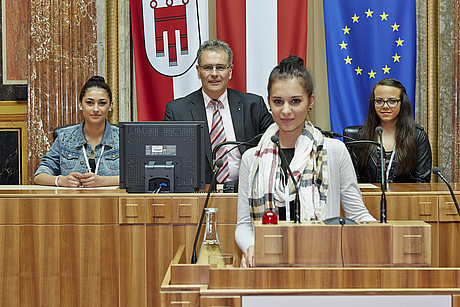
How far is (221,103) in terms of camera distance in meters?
4.29

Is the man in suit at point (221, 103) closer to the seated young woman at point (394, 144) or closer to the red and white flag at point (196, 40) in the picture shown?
the seated young woman at point (394, 144)

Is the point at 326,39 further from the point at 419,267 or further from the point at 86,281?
the point at 419,267

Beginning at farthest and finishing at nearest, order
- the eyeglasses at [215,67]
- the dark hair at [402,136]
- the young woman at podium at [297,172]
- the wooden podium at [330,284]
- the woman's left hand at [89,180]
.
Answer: the eyeglasses at [215,67], the dark hair at [402,136], the woman's left hand at [89,180], the young woman at podium at [297,172], the wooden podium at [330,284]

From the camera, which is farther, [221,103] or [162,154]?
[221,103]

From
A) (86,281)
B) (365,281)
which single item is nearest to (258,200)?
(365,281)

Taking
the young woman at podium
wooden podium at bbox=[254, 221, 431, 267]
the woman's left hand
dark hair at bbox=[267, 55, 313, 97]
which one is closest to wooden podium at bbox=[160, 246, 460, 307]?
wooden podium at bbox=[254, 221, 431, 267]

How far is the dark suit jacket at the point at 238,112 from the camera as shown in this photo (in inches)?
166

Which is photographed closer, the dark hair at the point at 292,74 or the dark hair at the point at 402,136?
the dark hair at the point at 292,74

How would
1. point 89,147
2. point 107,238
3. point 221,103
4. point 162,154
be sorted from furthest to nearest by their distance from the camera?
point 221,103 → point 89,147 → point 162,154 → point 107,238

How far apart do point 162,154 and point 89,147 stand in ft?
3.69

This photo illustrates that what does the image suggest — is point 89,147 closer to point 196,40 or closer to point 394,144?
point 196,40

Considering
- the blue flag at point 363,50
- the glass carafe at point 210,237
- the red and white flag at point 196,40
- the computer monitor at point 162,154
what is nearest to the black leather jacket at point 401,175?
the computer monitor at point 162,154

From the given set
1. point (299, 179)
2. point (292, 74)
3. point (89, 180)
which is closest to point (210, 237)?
point (299, 179)

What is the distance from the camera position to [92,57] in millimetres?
5684
